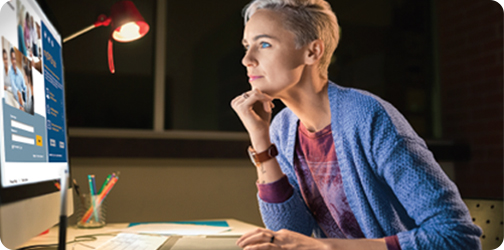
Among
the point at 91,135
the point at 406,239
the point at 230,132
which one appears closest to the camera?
the point at 406,239

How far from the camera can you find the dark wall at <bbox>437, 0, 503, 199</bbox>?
234 centimetres

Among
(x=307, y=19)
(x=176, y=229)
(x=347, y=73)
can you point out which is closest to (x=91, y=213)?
(x=176, y=229)

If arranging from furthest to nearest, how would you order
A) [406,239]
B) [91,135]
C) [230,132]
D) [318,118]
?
[230,132] < [91,135] < [318,118] < [406,239]

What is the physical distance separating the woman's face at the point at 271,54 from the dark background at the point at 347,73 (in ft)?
3.29

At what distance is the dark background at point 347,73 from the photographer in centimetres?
205

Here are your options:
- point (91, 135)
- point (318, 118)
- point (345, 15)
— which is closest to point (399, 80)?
point (345, 15)

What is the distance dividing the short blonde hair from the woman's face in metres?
0.02

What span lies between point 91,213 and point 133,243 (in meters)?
0.56

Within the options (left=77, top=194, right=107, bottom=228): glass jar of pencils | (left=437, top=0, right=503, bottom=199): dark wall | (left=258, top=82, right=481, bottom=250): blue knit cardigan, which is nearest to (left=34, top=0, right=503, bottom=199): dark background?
(left=437, top=0, right=503, bottom=199): dark wall

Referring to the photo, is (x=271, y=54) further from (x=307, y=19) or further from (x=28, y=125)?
(x=28, y=125)

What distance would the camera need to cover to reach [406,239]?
81 cm

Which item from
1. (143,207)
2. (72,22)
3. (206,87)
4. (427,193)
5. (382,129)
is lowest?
(143,207)

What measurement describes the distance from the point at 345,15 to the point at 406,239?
198cm

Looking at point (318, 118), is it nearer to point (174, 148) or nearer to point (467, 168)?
point (174, 148)
